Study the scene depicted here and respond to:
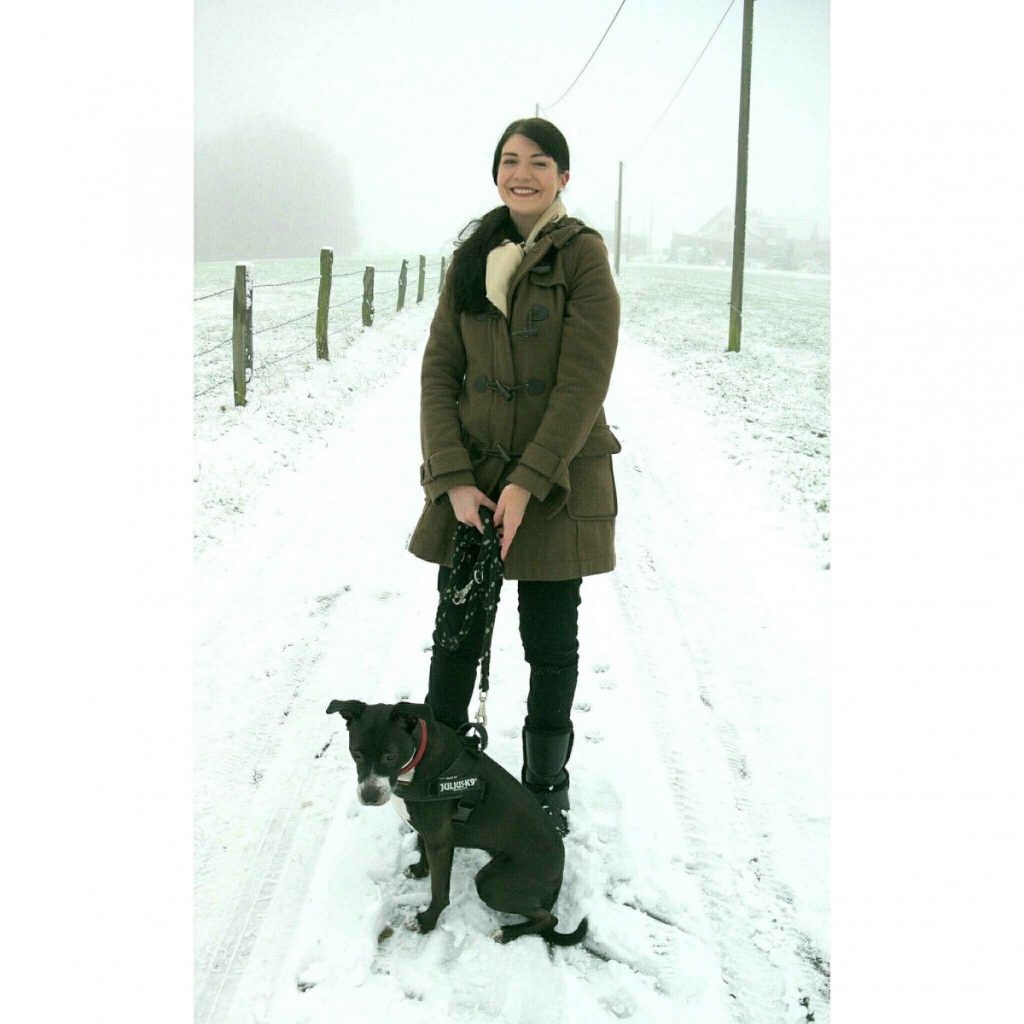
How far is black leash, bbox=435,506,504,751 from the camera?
189 centimetres

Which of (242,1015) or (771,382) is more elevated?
(771,382)

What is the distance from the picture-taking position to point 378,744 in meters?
1.67

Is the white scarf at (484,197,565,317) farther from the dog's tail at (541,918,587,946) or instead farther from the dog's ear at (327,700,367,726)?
the dog's tail at (541,918,587,946)

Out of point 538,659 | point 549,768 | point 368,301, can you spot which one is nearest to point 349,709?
point 538,659

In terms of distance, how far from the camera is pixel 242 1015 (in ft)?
5.28

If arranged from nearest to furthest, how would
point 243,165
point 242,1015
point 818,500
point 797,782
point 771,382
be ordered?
1. point 242,1015
2. point 797,782
3. point 243,165
4. point 818,500
5. point 771,382

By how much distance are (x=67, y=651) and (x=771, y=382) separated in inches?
347

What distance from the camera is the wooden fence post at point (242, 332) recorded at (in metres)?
6.61

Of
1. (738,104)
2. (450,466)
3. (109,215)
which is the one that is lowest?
(450,466)

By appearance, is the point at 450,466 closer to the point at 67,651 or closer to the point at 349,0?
the point at 67,651

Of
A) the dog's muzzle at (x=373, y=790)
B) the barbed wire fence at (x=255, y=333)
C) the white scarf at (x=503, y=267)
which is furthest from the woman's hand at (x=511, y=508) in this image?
the barbed wire fence at (x=255, y=333)

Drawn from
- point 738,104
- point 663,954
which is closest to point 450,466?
point 663,954

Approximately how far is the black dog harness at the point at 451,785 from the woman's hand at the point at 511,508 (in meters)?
0.53

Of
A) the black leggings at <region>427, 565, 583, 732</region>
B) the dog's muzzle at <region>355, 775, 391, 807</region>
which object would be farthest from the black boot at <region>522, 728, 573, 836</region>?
the dog's muzzle at <region>355, 775, 391, 807</region>
